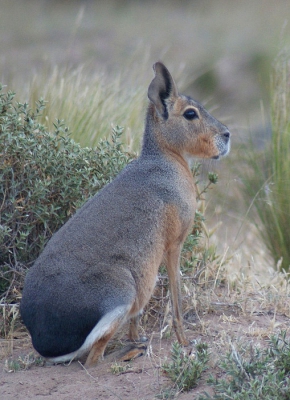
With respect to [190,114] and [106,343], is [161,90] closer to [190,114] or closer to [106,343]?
[190,114]

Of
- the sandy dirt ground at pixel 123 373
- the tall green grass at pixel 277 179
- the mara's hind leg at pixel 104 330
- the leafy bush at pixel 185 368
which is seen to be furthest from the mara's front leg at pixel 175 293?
the tall green grass at pixel 277 179

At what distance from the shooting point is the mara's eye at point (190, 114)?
5.32 m

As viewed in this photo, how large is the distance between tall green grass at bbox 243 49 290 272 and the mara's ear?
6.53 feet

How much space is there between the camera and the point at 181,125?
5.30 meters

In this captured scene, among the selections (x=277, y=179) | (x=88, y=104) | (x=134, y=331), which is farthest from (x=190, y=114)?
(x=88, y=104)

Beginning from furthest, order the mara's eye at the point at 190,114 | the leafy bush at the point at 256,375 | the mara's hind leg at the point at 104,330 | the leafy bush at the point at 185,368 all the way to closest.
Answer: the mara's eye at the point at 190,114, the mara's hind leg at the point at 104,330, the leafy bush at the point at 185,368, the leafy bush at the point at 256,375

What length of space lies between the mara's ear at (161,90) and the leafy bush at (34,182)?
0.68 meters

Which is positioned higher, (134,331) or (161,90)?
(161,90)

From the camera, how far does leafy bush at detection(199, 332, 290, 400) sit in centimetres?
387

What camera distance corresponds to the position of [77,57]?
2030cm

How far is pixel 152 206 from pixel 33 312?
1.03 metres

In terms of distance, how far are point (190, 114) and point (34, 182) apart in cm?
127

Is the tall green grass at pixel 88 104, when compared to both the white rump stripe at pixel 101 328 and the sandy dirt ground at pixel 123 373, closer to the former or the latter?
the sandy dirt ground at pixel 123 373

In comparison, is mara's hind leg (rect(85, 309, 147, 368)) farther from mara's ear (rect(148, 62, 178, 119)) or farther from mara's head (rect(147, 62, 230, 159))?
mara's ear (rect(148, 62, 178, 119))
